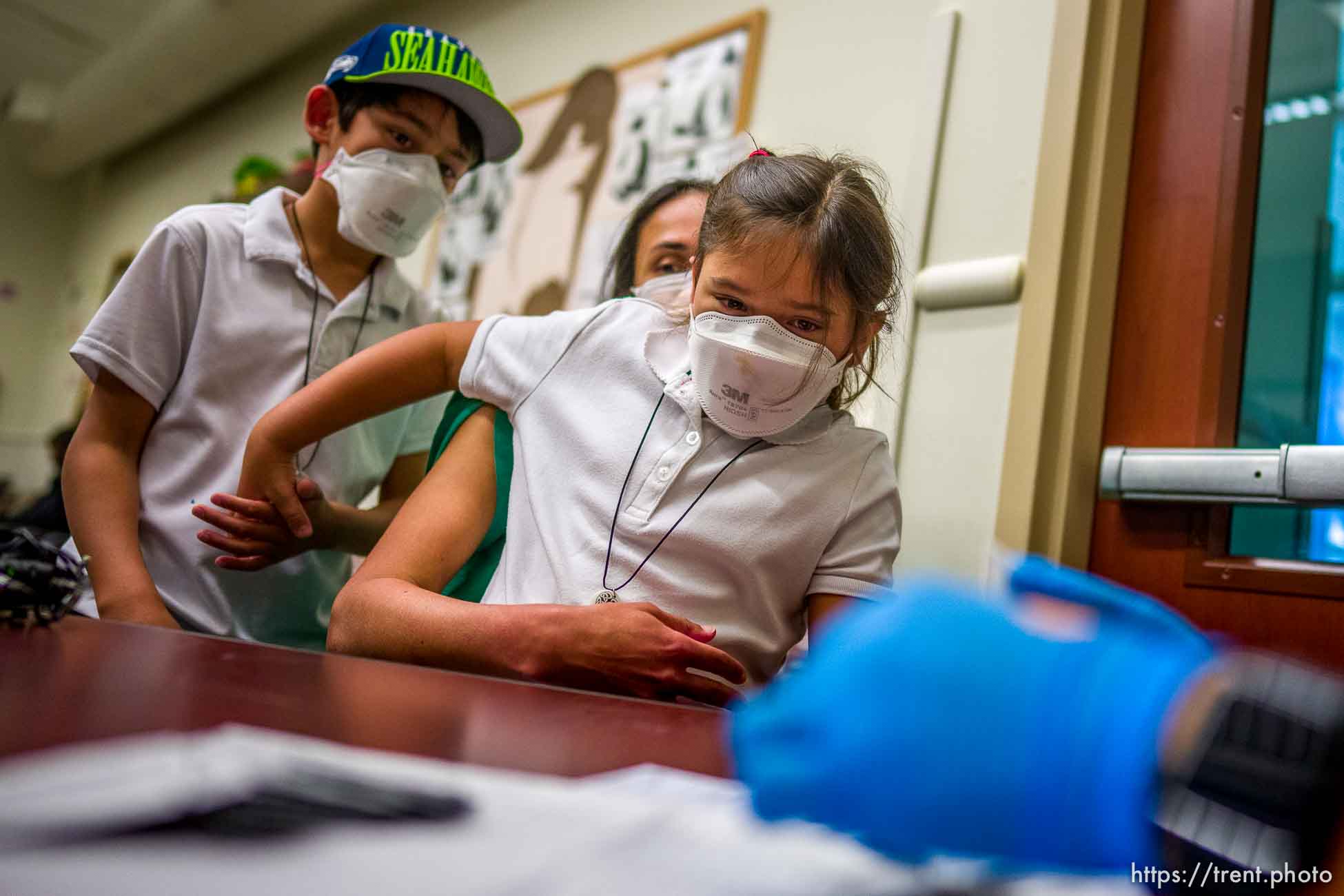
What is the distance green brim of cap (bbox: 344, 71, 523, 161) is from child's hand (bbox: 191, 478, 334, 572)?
0.53 metres

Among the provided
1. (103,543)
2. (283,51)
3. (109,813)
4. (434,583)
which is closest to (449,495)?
(434,583)

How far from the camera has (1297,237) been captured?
131 cm

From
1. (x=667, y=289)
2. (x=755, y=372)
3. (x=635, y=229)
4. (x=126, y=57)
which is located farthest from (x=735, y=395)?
(x=126, y=57)

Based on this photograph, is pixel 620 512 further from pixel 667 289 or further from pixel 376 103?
pixel 376 103

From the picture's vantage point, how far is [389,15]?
9.95 ft

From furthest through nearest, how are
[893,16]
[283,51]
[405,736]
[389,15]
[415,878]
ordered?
[283,51], [389,15], [893,16], [405,736], [415,878]

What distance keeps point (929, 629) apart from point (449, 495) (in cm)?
75

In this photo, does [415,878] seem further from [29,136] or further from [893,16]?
[29,136]

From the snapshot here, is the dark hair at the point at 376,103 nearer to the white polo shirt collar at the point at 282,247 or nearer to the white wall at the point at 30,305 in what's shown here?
the white polo shirt collar at the point at 282,247

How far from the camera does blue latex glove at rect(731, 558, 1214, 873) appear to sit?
0.66ft

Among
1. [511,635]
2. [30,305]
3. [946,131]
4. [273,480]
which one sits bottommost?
[511,635]

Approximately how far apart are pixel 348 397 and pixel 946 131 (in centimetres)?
105

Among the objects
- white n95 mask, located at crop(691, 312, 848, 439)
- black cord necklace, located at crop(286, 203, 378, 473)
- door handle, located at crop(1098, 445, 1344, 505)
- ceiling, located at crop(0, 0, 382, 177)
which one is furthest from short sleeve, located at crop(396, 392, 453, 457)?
ceiling, located at crop(0, 0, 382, 177)

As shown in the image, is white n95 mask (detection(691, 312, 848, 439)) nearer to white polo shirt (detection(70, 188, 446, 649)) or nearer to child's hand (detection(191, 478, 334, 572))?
child's hand (detection(191, 478, 334, 572))
